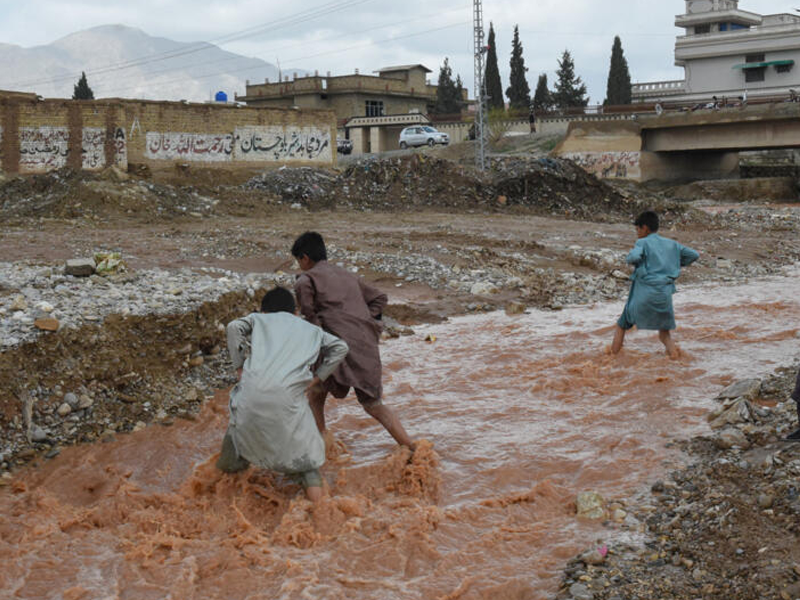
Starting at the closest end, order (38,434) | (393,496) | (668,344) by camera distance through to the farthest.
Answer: (393,496), (38,434), (668,344)

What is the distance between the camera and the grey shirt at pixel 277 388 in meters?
4.61

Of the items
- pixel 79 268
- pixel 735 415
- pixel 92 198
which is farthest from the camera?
pixel 92 198

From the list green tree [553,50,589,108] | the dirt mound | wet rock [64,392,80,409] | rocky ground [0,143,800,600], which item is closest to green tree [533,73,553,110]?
green tree [553,50,589,108]

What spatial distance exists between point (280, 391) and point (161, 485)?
1713mm

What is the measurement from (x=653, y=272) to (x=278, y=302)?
405cm

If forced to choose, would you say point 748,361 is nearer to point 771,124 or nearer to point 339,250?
point 339,250

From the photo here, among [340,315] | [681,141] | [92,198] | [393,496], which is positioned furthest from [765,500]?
[681,141]

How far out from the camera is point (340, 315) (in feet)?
17.1

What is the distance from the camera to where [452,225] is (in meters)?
19.3

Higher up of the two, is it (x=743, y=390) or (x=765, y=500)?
(x=743, y=390)

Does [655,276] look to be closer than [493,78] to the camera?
Yes

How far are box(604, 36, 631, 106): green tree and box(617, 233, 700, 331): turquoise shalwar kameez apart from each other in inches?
1938

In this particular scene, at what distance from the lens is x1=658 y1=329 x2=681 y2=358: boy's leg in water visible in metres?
8.22

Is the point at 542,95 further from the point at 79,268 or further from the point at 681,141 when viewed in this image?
the point at 79,268
